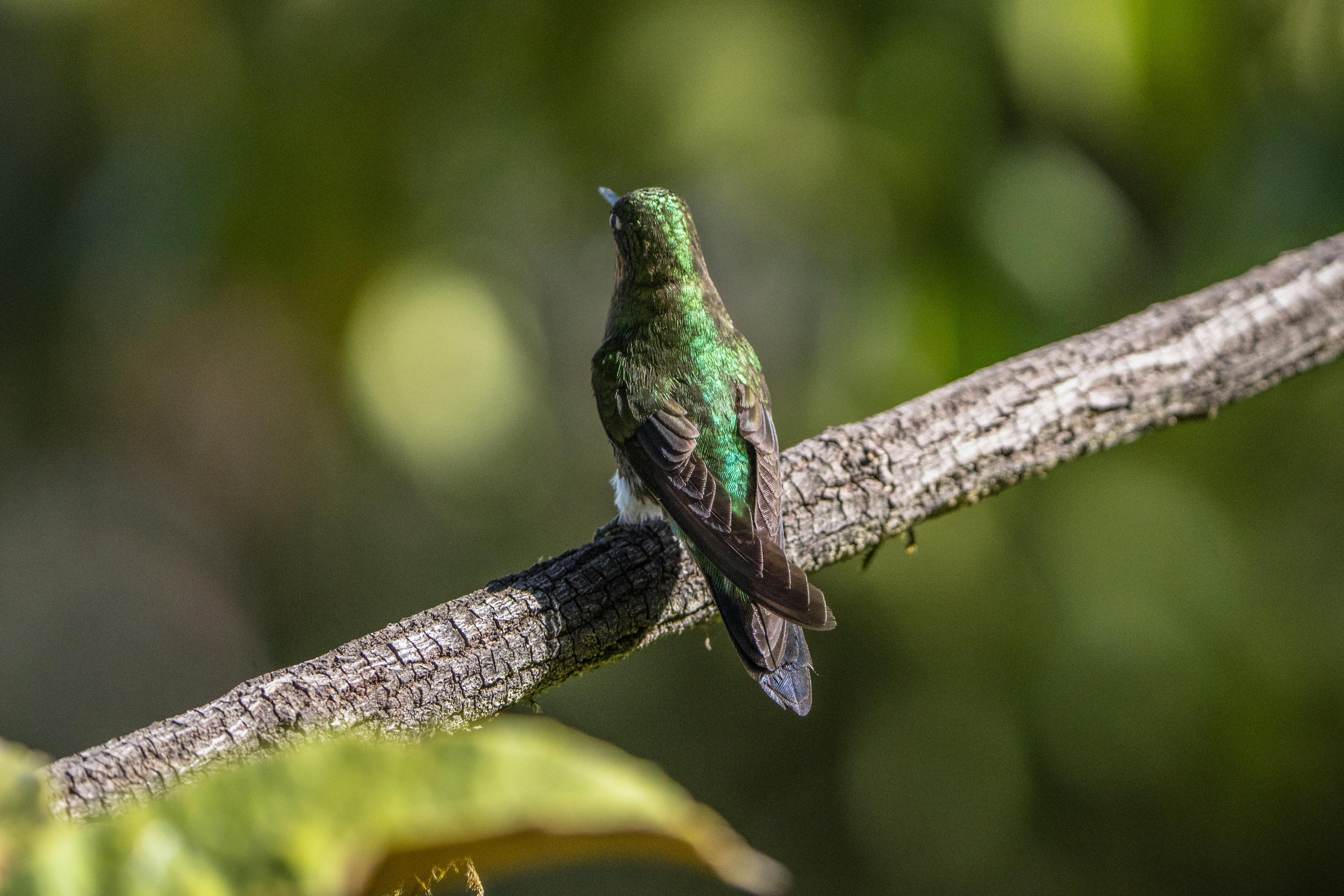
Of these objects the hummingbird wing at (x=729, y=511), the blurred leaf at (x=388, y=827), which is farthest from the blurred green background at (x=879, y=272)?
the blurred leaf at (x=388, y=827)

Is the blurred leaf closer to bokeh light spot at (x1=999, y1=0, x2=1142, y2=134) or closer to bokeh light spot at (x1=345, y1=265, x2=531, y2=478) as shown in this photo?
bokeh light spot at (x1=345, y1=265, x2=531, y2=478)

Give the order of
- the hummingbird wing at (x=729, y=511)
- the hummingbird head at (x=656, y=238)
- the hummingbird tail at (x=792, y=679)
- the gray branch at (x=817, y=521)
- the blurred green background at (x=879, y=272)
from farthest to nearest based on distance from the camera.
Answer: the blurred green background at (x=879, y=272)
the hummingbird head at (x=656, y=238)
the hummingbird tail at (x=792, y=679)
the hummingbird wing at (x=729, y=511)
the gray branch at (x=817, y=521)

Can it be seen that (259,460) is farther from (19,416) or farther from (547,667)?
(547,667)

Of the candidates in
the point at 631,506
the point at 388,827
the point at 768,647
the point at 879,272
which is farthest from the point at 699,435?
the point at 879,272

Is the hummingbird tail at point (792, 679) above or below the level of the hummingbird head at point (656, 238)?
below

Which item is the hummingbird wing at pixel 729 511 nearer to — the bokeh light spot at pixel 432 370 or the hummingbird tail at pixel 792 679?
the hummingbird tail at pixel 792 679

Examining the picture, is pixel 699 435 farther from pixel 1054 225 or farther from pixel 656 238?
pixel 1054 225
